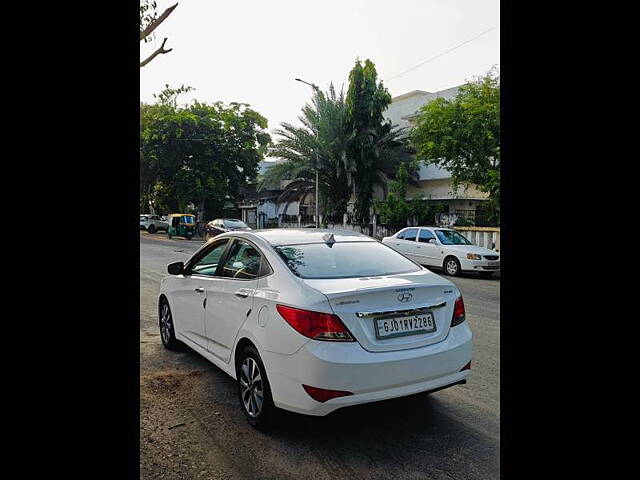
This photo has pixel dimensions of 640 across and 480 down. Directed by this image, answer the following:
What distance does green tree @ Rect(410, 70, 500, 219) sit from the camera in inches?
643

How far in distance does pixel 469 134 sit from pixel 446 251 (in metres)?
5.15

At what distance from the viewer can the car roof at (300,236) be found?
4359 mm

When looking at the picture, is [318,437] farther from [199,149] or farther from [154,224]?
[154,224]

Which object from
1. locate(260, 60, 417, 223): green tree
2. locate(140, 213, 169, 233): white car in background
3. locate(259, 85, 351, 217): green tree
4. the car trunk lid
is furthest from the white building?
locate(140, 213, 169, 233): white car in background

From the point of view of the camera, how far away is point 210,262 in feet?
18.5

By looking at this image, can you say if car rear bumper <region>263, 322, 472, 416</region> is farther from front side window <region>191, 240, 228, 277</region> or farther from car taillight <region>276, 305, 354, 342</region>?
front side window <region>191, 240, 228, 277</region>

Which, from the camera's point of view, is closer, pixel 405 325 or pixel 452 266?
pixel 405 325

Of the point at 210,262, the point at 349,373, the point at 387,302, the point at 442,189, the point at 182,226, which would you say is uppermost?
the point at 442,189

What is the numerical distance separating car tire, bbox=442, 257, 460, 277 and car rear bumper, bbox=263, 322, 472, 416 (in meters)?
10.3

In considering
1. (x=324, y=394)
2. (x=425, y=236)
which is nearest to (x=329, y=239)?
(x=324, y=394)

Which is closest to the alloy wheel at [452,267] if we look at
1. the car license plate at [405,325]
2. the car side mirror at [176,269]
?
the car side mirror at [176,269]
